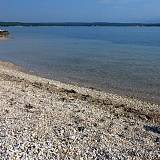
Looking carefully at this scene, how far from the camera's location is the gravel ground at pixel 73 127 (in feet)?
39.9

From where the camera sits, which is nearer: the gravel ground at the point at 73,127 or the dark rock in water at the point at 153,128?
the gravel ground at the point at 73,127

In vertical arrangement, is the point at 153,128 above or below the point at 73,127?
below

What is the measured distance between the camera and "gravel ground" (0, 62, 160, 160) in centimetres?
1216

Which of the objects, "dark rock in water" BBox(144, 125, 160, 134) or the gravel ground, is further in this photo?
"dark rock in water" BBox(144, 125, 160, 134)

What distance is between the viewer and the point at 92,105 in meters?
19.8

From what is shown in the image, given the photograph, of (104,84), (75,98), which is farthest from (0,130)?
(104,84)

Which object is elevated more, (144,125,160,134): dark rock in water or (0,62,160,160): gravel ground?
(0,62,160,160): gravel ground

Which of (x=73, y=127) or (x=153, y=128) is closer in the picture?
(x=73, y=127)

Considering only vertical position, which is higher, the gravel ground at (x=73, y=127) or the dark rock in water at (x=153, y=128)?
the gravel ground at (x=73, y=127)

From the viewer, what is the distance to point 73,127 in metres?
14.6

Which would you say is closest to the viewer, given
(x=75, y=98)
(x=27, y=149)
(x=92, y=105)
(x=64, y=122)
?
(x=27, y=149)

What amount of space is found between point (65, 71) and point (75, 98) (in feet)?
52.3

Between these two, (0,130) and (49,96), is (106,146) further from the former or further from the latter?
(49,96)

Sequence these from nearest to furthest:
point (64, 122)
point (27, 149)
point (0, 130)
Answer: point (27, 149) < point (0, 130) < point (64, 122)
